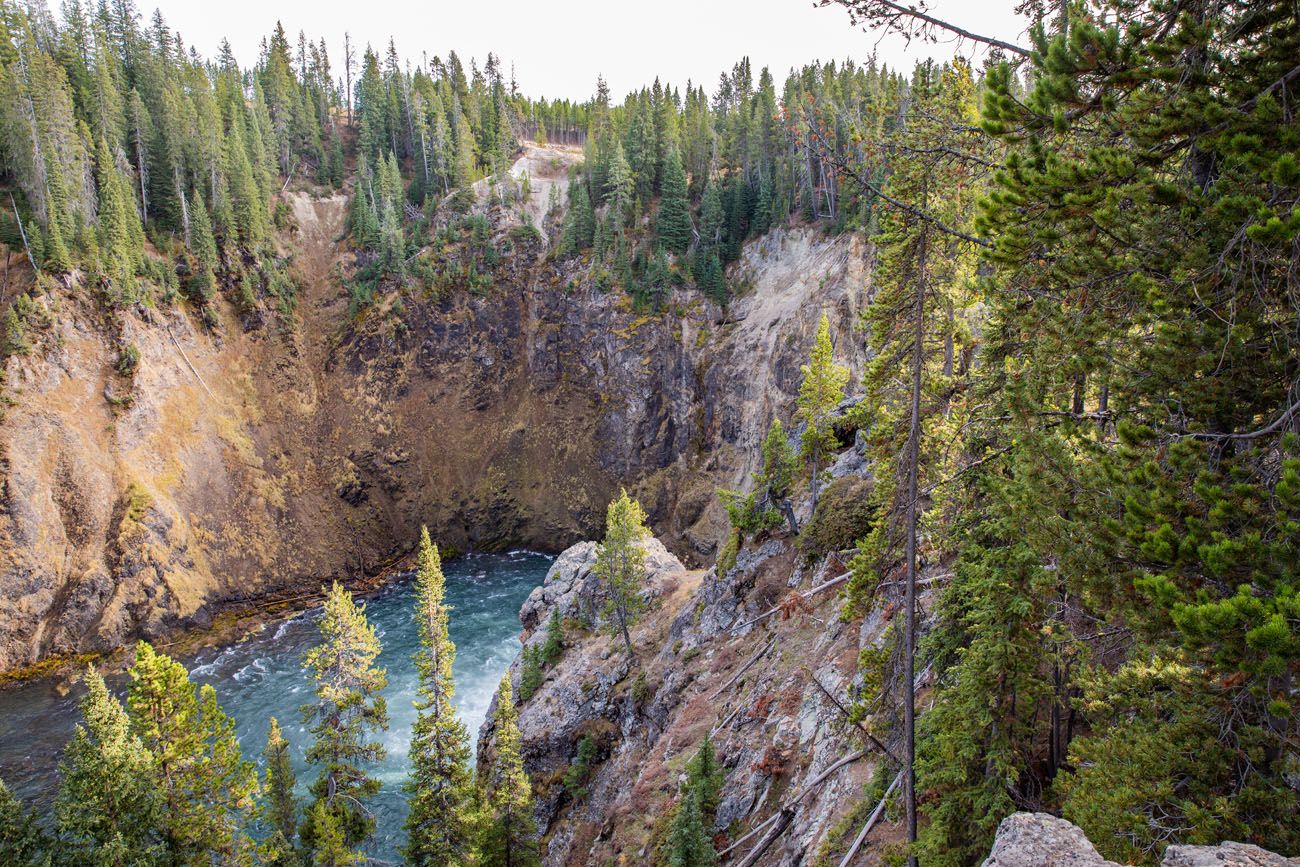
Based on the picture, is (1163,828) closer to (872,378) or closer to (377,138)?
(872,378)

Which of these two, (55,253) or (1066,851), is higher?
(55,253)

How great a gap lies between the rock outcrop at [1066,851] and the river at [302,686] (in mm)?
30978

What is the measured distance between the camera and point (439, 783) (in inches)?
980

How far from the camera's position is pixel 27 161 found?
52.2 meters

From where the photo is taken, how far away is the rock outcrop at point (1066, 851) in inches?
215

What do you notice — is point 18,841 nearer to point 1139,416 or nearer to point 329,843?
point 329,843

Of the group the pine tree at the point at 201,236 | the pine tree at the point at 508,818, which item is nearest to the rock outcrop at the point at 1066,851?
the pine tree at the point at 508,818

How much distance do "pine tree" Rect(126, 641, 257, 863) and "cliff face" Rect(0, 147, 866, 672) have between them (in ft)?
104

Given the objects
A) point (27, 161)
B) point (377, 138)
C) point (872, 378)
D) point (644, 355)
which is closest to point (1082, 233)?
point (872, 378)

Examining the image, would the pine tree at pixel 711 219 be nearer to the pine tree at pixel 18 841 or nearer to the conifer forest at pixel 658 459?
the conifer forest at pixel 658 459

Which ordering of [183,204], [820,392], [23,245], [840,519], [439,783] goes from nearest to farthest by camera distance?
[439,783], [840,519], [820,392], [23,245], [183,204]

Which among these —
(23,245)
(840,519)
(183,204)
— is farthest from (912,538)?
(183,204)

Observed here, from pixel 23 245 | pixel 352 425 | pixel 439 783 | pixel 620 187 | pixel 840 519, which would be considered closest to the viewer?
pixel 439 783

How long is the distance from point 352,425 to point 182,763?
4980 cm
